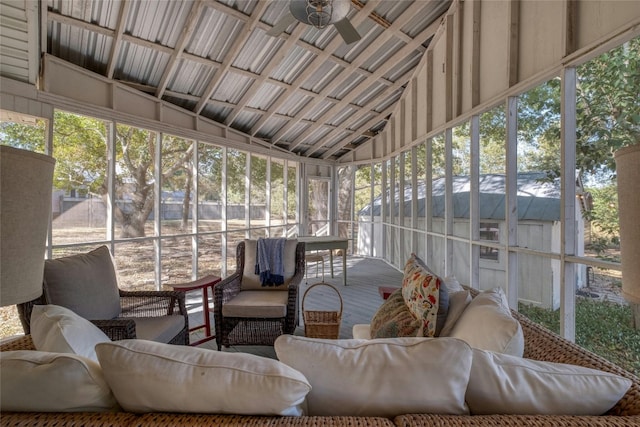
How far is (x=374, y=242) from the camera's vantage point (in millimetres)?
8438

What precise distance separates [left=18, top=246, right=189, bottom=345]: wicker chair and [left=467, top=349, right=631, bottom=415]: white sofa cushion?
6.27 feet

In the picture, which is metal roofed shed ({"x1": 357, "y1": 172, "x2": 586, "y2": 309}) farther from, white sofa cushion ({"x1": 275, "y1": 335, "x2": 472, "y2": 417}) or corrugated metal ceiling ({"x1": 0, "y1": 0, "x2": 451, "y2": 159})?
corrugated metal ceiling ({"x1": 0, "y1": 0, "x2": 451, "y2": 159})

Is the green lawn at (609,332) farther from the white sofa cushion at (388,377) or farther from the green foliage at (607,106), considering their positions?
the white sofa cushion at (388,377)

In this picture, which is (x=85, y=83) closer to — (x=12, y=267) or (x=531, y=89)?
(x=12, y=267)

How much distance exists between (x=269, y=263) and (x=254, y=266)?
189 mm

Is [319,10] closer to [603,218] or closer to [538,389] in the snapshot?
[603,218]

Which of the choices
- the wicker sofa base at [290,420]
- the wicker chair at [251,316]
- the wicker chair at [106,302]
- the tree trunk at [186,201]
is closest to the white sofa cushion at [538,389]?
the wicker sofa base at [290,420]

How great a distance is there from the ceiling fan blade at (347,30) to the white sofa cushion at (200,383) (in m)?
2.99

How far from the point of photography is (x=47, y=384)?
86 centimetres

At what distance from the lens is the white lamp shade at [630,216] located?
783mm

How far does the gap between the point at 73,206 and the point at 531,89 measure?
516 centimetres

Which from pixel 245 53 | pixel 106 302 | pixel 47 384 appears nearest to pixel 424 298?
pixel 47 384

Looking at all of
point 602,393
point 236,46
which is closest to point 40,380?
point 602,393

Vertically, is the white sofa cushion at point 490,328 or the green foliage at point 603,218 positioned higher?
the green foliage at point 603,218
